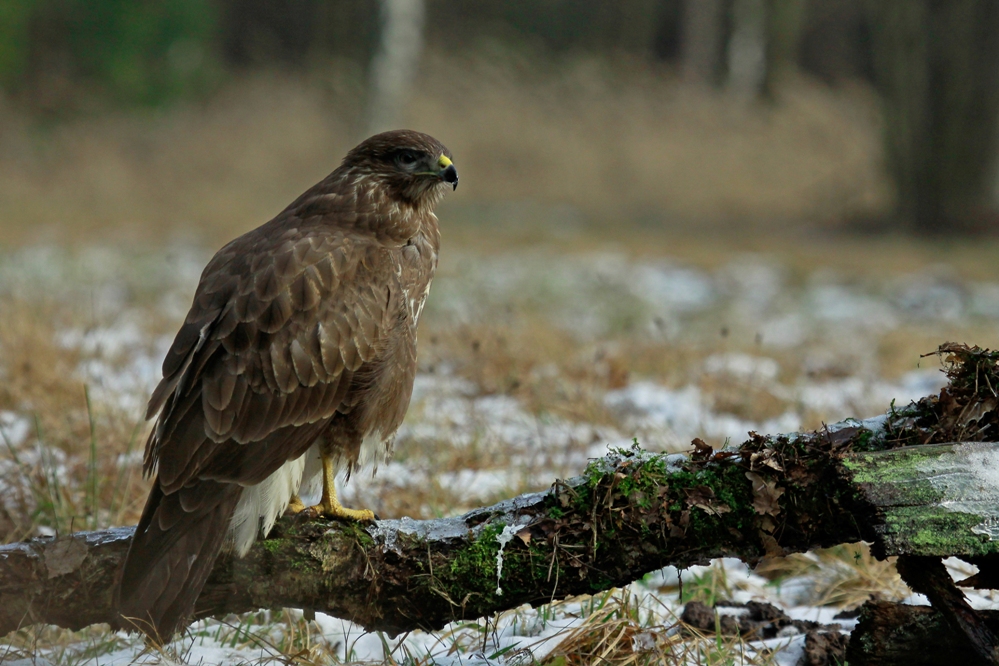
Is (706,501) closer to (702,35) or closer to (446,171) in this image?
(446,171)

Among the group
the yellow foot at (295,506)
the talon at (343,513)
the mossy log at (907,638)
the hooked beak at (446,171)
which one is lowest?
the mossy log at (907,638)

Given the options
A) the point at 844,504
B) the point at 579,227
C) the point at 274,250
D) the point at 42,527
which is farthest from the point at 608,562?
the point at 579,227

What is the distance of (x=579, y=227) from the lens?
547 inches

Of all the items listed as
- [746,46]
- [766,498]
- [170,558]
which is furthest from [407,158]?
[746,46]

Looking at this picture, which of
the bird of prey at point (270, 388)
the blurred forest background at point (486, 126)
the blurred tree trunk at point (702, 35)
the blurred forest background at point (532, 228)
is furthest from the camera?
the blurred tree trunk at point (702, 35)

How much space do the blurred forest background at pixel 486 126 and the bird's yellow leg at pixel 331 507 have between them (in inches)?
348

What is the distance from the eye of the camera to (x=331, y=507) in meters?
2.74

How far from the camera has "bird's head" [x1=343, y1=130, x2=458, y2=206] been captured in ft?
10.2

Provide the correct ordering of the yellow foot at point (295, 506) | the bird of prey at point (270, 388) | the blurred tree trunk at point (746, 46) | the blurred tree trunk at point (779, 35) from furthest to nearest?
the blurred tree trunk at point (779, 35), the blurred tree trunk at point (746, 46), the yellow foot at point (295, 506), the bird of prey at point (270, 388)

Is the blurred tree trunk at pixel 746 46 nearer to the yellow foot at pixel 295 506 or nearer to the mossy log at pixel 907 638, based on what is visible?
the yellow foot at pixel 295 506

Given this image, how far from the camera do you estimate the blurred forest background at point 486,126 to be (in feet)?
41.2

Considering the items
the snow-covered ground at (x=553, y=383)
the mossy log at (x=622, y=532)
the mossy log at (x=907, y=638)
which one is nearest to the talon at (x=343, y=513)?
the mossy log at (x=622, y=532)

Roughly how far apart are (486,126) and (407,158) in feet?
49.7

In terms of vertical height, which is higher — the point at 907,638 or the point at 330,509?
the point at 330,509
